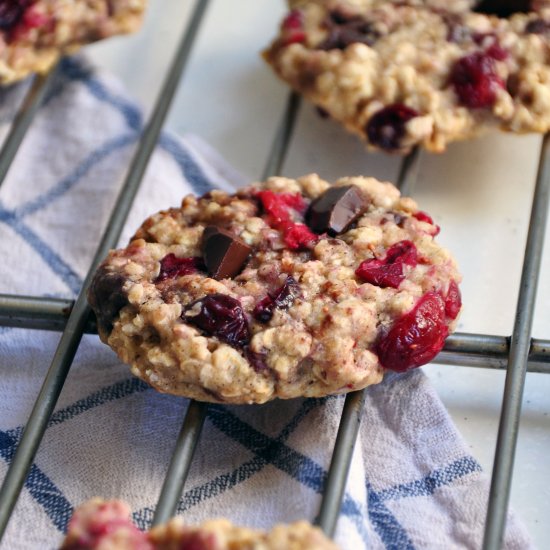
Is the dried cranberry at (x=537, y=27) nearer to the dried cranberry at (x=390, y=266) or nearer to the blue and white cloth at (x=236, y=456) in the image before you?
the dried cranberry at (x=390, y=266)

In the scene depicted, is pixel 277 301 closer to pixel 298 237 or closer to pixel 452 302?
pixel 298 237

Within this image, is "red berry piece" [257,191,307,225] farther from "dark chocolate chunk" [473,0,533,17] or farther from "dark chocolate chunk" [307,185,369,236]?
"dark chocolate chunk" [473,0,533,17]

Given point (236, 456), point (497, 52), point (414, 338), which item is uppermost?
point (497, 52)

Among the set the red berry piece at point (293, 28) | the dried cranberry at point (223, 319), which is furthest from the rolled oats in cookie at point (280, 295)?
the red berry piece at point (293, 28)

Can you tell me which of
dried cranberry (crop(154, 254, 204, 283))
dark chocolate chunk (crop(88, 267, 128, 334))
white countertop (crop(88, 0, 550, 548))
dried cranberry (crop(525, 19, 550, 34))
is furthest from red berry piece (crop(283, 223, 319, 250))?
dried cranberry (crop(525, 19, 550, 34))

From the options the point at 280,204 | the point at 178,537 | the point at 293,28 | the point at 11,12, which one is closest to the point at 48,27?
the point at 11,12

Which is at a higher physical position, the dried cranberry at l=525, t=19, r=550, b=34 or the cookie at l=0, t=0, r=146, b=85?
the dried cranberry at l=525, t=19, r=550, b=34
